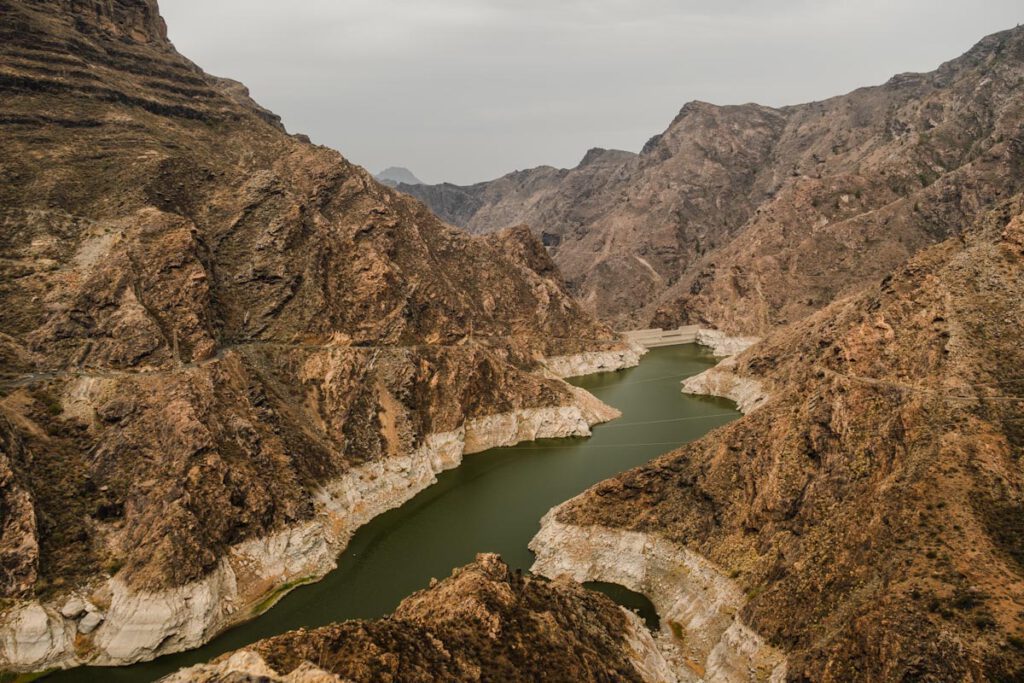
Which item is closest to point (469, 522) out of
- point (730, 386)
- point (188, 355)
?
point (188, 355)

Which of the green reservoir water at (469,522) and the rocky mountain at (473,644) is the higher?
the rocky mountain at (473,644)

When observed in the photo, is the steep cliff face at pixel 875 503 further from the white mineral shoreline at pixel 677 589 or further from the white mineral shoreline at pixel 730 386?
the white mineral shoreline at pixel 730 386

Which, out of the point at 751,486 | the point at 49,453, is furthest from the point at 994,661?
the point at 49,453

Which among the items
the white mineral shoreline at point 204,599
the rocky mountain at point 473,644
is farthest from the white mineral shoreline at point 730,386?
the rocky mountain at point 473,644

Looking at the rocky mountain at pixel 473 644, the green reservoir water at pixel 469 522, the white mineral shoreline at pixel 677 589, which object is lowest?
the green reservoir water at pixel 469 522

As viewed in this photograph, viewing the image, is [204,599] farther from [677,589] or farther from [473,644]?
[677,589]

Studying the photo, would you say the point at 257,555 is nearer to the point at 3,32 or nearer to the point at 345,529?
the point at 345,529
